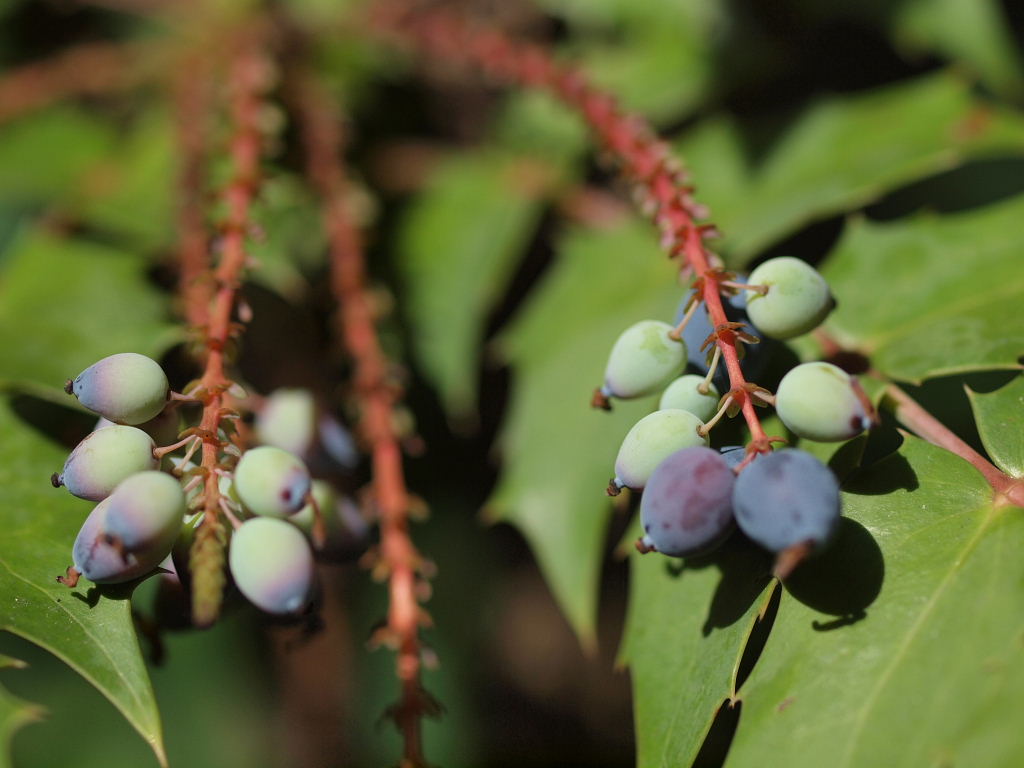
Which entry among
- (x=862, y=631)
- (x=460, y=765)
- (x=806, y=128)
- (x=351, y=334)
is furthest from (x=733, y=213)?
(x=460, y=765)

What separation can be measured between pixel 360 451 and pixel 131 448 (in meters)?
0.38

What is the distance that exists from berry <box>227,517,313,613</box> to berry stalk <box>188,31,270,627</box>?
2cm

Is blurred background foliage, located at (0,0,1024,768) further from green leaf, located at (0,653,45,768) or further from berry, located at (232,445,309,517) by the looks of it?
berry, located at (232,445,309,517)

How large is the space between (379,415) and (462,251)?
64 cm

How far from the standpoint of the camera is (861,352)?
37.4 inches

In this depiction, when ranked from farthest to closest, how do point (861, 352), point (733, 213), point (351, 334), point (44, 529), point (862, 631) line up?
1. point (733, 213)
2. point (351, 334)
3. point (861, 352)
4. point (44, 529)
5. point (862, 631)

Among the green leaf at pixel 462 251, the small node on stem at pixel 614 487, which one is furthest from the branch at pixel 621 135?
the green leaf at pixel 462 251

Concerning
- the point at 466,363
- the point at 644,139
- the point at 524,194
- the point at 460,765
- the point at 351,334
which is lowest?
the point at 460,765

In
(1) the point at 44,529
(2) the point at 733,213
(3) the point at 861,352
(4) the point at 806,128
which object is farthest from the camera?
(4) the point at 806,128

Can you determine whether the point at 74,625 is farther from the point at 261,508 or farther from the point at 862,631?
the point at 862,631

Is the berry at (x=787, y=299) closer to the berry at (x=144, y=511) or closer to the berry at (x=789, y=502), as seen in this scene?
the berry at (x=789, y=502)

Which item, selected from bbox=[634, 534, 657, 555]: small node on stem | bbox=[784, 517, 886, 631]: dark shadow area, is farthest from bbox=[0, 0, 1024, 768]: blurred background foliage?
bbox=[634, 534, 657, 555]: small node on stem

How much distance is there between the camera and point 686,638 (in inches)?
32.0

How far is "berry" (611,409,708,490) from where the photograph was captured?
66cm
